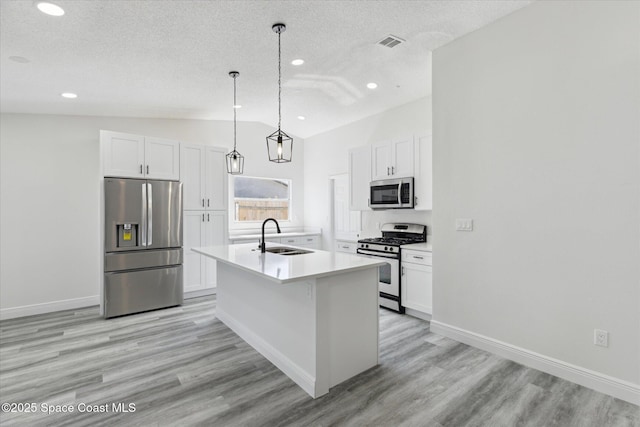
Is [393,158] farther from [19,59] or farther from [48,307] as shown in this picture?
[48,307]

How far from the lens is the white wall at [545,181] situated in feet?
7.35

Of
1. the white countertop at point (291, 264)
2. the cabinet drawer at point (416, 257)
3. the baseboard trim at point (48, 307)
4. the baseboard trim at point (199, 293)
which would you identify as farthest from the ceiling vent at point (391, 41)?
the baseboard trim at point (48, 307)

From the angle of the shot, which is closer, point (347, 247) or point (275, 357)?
point (275, 357)

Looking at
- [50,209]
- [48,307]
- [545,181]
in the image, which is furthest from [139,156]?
[545,181]

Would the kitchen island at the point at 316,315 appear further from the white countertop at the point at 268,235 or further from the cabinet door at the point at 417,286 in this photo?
the white countertop at the point at 268,235

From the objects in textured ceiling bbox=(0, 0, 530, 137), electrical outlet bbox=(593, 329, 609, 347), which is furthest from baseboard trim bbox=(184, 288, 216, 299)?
electrical outlet bbox=(593, 329, 609, 347)

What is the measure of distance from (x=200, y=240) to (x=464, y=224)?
369cm

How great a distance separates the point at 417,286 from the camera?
3.87 metres

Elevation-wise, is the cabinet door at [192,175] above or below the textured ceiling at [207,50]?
below

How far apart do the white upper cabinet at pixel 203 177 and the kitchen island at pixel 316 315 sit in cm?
205

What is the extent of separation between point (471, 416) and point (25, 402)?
3.05 meters

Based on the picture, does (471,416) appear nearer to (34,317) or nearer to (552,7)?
(552,7)

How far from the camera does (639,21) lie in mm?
2148

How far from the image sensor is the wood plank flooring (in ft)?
6.77
